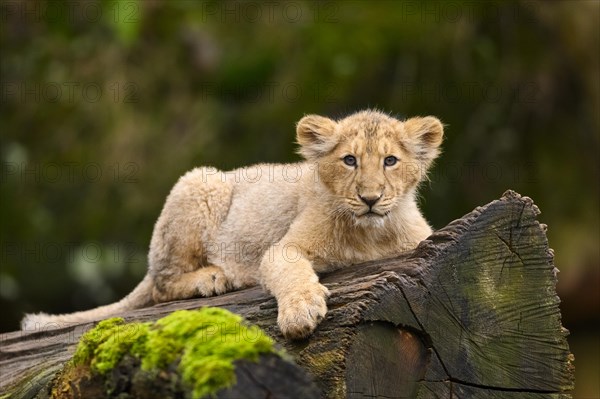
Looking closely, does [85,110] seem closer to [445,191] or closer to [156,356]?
[445,191]

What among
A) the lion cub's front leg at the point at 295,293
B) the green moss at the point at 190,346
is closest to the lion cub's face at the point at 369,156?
the lion cub's front leg at the point at 295,293

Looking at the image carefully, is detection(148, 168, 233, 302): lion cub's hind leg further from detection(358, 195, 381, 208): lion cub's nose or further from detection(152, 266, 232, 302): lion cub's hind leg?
detection(358, 195, 381, 208): lion cub's nose

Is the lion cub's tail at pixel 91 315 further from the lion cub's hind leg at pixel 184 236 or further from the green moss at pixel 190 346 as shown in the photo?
the green moss at pixel 190 346

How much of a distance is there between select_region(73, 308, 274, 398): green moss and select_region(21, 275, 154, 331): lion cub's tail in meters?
3.25

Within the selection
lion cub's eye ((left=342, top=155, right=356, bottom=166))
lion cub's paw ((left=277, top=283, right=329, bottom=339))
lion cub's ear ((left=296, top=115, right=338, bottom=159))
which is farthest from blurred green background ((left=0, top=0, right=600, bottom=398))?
lion cub's paw ((left=277, top=283, right=329, bottom=339))

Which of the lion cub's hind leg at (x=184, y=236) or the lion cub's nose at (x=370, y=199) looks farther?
the lion cub's hind leg at (x=184, y=236)

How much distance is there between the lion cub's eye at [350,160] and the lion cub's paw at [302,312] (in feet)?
6.05

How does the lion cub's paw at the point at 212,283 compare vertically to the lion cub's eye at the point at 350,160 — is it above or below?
below

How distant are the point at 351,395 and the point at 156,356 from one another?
129 centimetres

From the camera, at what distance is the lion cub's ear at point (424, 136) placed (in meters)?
8.02

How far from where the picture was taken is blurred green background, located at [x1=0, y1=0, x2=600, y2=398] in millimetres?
12852

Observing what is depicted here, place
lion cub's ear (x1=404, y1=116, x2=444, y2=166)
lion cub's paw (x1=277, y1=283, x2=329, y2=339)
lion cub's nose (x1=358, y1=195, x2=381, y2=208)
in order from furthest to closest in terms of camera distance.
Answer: lion cub's ear (x1=404, y1=116, x2=444, y2=166), lion cub's nose (x1=358, y1=195, x2=381, y2=208), lion cub's paw (x1=277, y1=283, x2=329, y2=339)

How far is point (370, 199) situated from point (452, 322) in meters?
1.74

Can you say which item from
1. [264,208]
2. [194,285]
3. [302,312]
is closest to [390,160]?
[264,208]
